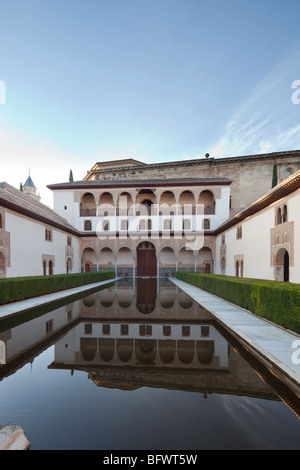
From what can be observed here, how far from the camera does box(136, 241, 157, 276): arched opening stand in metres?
30.5

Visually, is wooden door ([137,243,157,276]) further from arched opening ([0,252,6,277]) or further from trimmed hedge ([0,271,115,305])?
arched opening ([0,252,6,277])

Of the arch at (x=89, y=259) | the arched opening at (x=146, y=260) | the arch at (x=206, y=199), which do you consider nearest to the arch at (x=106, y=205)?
the arch at (x=89, y=259)

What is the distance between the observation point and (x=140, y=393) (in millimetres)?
3254

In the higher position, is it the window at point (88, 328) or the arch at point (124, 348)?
the arch at point (124, 348)

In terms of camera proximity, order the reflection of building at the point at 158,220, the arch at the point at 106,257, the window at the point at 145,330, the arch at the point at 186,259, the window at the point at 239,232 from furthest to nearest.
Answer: the arch at the point at 106,257
the arch at the point at 186,259
the reflection of building at the point at 158,220
the window at the point at 239,232
the window at the point at 145,330

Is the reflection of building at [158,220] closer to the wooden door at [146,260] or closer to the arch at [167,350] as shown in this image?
the wooden door at [146,260]

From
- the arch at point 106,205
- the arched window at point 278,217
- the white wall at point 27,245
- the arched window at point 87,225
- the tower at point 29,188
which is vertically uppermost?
the tower at point 29,188

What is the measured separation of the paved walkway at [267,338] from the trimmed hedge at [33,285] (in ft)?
23.9

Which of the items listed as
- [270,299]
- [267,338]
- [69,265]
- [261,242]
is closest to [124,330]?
[267,338]

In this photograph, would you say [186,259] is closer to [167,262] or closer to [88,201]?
[167,262]

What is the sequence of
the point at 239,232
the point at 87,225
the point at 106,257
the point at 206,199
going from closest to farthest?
1. the point at 239,232
2. the point at 87,225
3. the point at 106,257
4. the point at 206,199

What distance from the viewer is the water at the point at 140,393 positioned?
2400mm

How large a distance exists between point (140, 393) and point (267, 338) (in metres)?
3.19

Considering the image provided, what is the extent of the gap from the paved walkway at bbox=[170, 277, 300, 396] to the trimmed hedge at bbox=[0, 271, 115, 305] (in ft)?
23.9
